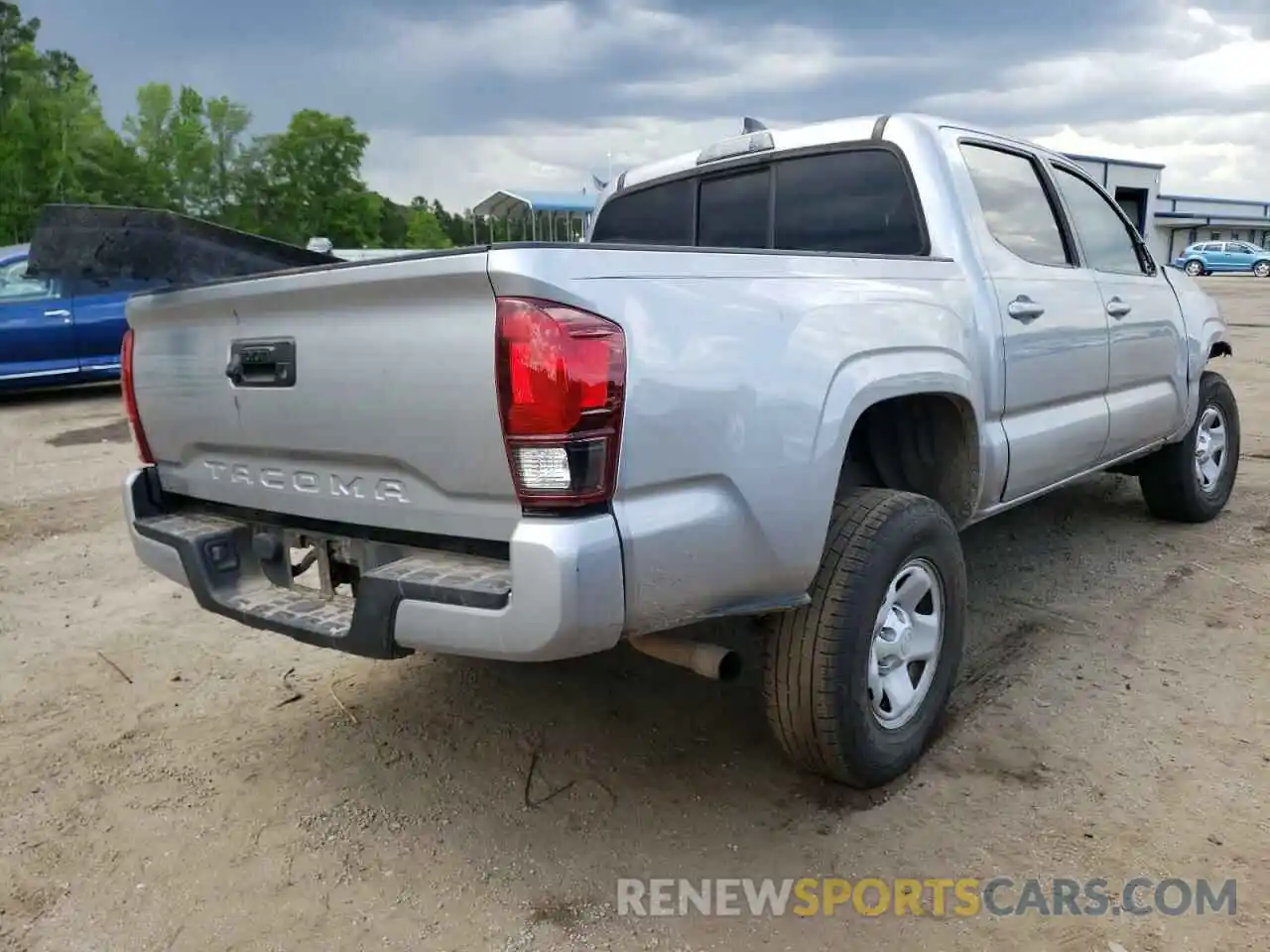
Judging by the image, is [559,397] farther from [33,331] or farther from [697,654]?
[33,331]

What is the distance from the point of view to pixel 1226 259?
40.5 metres

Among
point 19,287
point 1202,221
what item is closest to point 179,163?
point 19,287

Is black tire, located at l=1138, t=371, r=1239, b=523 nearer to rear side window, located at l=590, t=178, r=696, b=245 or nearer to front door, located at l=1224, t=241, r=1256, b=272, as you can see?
rear side window, located at l=590, t=178, r=696, b=245

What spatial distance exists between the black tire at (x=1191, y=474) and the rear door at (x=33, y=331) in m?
10.1

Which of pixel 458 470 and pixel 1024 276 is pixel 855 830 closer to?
pixel 458 470

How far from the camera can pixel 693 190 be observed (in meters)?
4.20

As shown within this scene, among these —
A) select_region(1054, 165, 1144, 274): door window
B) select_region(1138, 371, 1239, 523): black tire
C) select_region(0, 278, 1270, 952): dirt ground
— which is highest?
select_region(1054, 165, 1144, 274): door window

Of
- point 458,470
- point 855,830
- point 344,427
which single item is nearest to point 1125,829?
point 855,830

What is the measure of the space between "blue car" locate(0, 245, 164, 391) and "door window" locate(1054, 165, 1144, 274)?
913cm

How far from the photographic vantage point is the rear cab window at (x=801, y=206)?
3.52 metres

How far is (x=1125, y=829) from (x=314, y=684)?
9.18 feet

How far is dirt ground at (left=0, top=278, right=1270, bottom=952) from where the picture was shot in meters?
2.42

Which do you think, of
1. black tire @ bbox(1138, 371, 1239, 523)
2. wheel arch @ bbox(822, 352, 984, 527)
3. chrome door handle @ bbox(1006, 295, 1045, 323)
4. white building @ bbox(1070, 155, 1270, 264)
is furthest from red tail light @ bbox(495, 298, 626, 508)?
white building @ bbox(1070, 155, 1270, 264)

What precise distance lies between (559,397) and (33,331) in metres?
10.4
